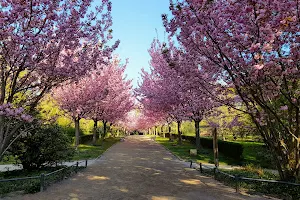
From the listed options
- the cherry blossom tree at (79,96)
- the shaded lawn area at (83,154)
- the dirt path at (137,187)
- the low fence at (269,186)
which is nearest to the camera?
the low fence at (269,186)

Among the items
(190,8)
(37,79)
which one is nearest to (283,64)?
(190,8)

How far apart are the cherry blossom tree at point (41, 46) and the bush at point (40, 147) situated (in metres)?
2.28

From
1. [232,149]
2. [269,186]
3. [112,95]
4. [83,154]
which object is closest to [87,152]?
[83,154]

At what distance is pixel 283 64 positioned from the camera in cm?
685

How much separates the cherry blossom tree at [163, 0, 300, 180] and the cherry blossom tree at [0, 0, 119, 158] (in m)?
2.73

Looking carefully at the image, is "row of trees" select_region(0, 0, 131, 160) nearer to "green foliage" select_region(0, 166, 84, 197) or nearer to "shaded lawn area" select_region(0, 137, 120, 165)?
"green foliage" select_region(0, 166, 84, 197)

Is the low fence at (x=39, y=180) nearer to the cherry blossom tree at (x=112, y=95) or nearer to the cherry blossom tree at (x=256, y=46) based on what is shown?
the cherry blossom tree at (x=256, y=46)

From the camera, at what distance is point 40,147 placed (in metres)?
10.9

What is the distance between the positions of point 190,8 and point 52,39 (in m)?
4.04

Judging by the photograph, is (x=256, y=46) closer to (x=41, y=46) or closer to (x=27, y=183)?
(x=41, y=46)

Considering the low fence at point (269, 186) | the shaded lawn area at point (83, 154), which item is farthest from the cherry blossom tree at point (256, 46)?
the shaded lawn area at point (83, 154)

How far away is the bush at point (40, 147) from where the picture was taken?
10.8m

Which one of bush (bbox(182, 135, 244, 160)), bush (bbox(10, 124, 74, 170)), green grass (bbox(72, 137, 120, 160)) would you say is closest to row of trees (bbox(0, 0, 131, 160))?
bush (bbox(10, 124, 74, 170))

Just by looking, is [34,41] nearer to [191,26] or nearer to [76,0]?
[76,0]
